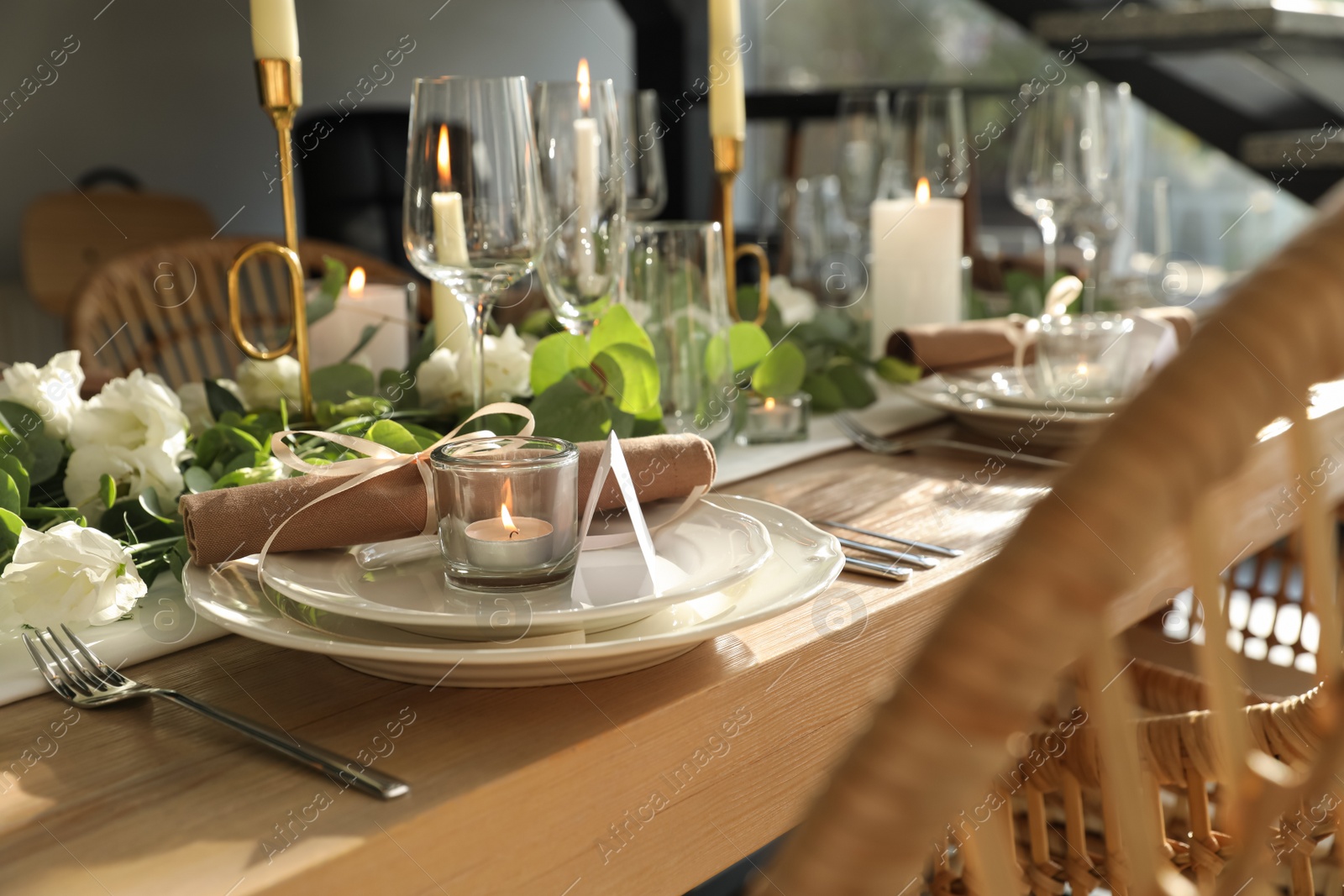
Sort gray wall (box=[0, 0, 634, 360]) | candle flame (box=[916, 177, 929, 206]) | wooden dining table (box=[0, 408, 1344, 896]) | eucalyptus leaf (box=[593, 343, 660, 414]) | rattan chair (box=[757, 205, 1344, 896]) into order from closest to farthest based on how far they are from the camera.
A: 1. rattan chair (box=[757, 205, 1344, 896])
2. wooden dining table (box=[0, 408, 1344, 896])
3. eucalyptus leaf (box=[593, 343, 660, 414])
4. candle flame (box=[916, 177, 929, 206])
5. gray wall (box=[0, 0, 634, 360])

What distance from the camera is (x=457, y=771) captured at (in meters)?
0.48

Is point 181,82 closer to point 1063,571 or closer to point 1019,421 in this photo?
point 1019,421

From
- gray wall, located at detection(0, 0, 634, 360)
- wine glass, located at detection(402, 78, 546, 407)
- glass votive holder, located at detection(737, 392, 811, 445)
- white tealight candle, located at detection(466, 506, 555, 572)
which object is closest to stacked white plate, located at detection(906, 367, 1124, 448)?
glass votive holder, located at detection(737, 392, 811, 445)

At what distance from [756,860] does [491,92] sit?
3.20ft

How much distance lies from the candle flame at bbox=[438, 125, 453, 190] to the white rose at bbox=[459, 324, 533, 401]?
0.63ft

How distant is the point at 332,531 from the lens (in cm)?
63

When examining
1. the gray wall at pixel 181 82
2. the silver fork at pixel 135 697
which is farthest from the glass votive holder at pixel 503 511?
the gray wall at pixel 181 82

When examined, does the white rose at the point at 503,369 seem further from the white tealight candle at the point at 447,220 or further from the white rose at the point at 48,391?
the white rose at the point at 48,391

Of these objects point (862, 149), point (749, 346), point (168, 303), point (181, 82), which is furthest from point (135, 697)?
point (181, 82)

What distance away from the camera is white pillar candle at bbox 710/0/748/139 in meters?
1.10

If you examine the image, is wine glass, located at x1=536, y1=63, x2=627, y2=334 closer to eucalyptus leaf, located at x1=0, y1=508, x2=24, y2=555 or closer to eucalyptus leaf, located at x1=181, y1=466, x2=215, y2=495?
eucalyptus leaf, located at x1=181, y1=466, x2=215, y2=495

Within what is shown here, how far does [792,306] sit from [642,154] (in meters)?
0.32

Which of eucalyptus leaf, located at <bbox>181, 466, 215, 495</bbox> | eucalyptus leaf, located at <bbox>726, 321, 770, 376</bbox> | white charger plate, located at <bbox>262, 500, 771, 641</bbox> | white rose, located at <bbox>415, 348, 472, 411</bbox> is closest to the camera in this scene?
white charger plate, located at <bbox>262, 500, 771, 641</bbox>

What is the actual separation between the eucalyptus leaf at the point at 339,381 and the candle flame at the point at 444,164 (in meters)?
0.25
